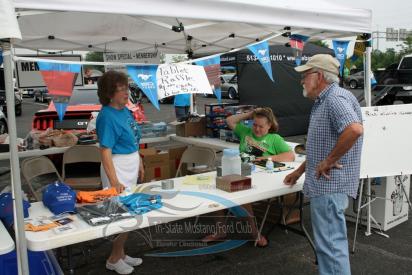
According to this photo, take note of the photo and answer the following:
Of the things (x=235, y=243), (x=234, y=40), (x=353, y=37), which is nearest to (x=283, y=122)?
(x=234, y=40)

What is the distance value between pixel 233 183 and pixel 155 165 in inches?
95.7

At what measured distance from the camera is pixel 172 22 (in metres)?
4.30

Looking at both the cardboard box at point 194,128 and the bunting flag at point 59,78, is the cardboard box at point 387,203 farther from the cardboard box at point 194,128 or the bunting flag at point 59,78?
the bunting flag at point 59,78

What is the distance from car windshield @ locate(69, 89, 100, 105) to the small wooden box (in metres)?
5.12

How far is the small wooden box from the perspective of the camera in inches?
113

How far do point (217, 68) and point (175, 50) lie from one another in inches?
43.0

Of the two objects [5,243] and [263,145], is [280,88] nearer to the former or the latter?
[263,145]

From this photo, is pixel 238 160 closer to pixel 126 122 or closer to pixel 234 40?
pixel 126 122

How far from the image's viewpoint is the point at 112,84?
2.99 meters

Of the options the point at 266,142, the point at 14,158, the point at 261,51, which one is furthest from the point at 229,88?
the point at 14,158

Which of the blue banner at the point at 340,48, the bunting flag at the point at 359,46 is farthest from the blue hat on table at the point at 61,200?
the blue banner at the point at 340,48

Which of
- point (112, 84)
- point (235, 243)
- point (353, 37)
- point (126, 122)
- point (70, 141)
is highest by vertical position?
point (353, 37)

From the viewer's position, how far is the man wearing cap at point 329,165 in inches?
95.8

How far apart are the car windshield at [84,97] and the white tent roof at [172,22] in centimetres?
206
